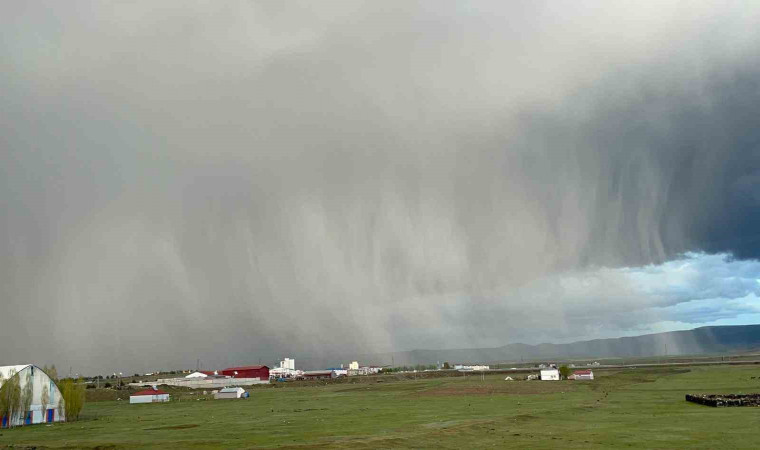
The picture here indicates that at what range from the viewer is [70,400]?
314 ft

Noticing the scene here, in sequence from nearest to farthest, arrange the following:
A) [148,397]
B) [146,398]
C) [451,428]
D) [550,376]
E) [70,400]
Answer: [451,428], [70,400], [146,398], [148,397], [550,376]

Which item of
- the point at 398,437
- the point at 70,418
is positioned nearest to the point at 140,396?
the point at 70,418

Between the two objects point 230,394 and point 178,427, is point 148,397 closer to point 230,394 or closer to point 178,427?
point 230,394

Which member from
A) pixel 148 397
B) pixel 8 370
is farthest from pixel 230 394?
pixel 8 370

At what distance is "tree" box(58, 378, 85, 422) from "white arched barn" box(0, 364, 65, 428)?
551mm

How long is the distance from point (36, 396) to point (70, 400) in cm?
632

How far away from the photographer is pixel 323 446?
47.7 meters

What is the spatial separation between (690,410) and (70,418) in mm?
92561

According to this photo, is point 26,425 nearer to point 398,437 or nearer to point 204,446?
point 204,446

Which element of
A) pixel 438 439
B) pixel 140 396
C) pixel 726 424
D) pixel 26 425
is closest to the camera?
pixel 438 439

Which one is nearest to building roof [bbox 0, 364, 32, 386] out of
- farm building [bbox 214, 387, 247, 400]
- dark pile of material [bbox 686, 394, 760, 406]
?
farm building [bbox 214, 387, 247, 400]

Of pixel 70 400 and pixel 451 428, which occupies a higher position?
pixel 70 400

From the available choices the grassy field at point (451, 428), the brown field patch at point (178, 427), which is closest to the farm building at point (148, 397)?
the grassy field at point (451, 428)

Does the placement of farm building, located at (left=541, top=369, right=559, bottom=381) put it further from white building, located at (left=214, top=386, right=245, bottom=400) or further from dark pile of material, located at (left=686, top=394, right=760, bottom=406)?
dark pile of material, located at (left=686, top=394, right=760, bottom=406)
